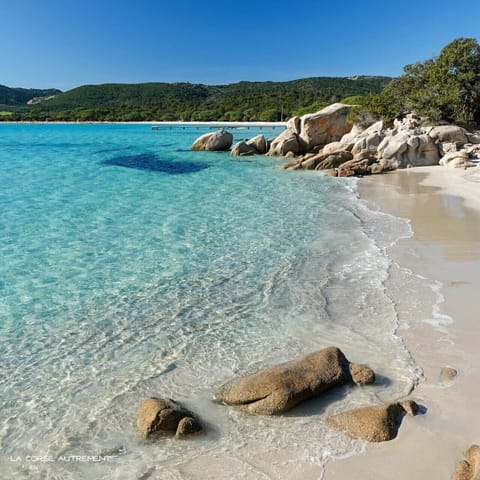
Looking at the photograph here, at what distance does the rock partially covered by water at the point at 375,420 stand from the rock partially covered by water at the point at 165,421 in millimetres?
1344

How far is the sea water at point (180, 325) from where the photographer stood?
158 inches

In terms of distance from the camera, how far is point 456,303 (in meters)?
6.70

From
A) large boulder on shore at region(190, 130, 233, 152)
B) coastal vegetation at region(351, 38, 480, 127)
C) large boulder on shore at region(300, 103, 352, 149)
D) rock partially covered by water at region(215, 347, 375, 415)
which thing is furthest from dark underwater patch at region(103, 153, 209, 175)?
rock partially covered by water at region(215, 347, 375, 415)

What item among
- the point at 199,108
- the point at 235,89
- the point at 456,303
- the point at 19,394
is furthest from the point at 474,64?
the point at 235,89

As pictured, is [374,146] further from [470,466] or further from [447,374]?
[470,466]

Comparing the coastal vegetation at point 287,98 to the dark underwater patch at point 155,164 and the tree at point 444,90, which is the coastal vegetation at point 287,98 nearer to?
the tree at point 444,90

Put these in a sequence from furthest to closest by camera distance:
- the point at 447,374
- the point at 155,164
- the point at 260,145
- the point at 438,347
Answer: the point at 260,145 → the point at 155,164 → the point at 438,347 → the point at 447,374

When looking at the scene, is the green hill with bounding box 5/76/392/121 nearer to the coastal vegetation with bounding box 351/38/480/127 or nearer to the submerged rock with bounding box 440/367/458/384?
the coastal vegetation with bounding box 351/38/480/127

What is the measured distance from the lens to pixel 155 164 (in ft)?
97.8

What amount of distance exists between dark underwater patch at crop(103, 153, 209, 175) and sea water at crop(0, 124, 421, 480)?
12.2 metres

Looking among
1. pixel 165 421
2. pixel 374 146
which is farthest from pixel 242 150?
pixel 165 421

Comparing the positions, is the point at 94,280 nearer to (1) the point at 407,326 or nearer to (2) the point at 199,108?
(1) the point at 407,326

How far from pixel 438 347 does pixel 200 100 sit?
149922 mm

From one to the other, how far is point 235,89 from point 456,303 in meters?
166
